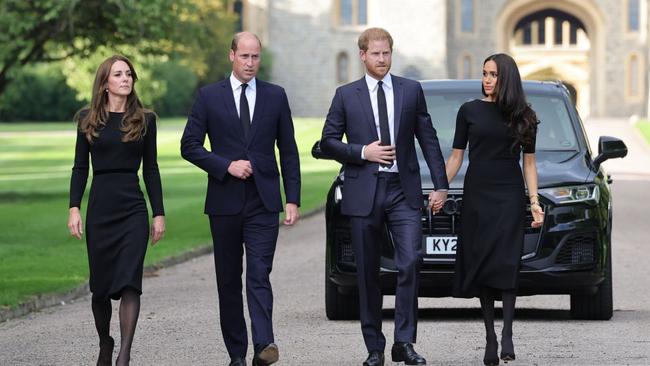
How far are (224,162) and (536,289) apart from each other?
3169 mm

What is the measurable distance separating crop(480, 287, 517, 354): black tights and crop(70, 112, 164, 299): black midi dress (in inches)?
76.1

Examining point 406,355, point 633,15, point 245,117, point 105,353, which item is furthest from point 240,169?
point 633,15

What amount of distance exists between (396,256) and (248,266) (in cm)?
85

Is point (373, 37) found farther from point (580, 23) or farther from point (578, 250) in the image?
point (580, 23)

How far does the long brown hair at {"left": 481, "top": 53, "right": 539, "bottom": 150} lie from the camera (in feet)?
29.2

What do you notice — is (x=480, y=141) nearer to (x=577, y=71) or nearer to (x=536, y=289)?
(x=536, y=289)

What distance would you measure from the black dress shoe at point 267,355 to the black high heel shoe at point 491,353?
1192mm

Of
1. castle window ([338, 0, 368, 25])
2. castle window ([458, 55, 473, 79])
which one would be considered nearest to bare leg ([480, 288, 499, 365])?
castle window ([338, 0, 368, 25])

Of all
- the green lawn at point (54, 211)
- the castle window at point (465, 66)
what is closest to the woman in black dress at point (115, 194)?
the green lawn at point (54, 211)

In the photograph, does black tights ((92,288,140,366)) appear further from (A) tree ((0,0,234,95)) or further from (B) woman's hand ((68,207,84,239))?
(A) tree ((0,0,234,95))

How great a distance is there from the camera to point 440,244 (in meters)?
10.8

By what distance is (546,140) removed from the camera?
11.8 m

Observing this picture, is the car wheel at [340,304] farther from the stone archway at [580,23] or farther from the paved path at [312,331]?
the stone archway at [580,23]

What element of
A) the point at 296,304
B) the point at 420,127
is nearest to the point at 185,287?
the point at 296,304
